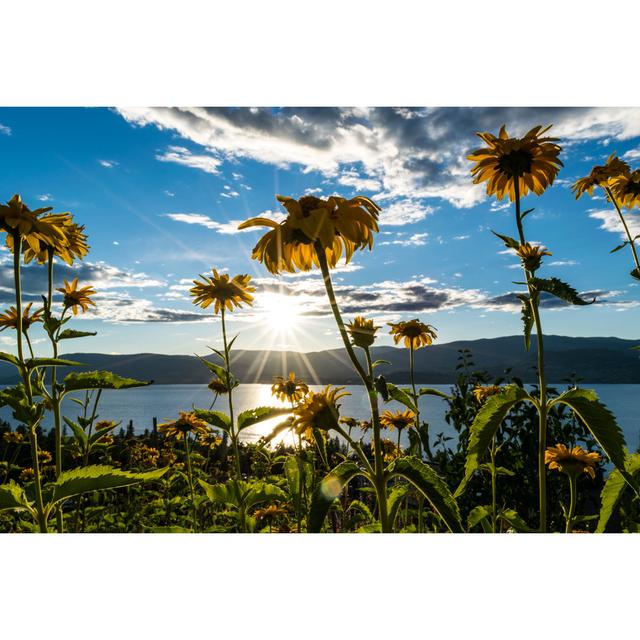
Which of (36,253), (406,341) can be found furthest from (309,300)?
(36,253)

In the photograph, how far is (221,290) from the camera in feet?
5.19

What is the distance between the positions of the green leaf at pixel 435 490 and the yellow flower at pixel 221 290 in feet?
3.06

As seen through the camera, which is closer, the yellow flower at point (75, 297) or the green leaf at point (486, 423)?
the green leaf at point (486, 423)

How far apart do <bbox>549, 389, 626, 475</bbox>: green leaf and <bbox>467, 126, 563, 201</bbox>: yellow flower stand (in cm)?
55

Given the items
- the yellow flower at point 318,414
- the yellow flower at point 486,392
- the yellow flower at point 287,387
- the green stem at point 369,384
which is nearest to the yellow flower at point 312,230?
the green stem at point 369,384

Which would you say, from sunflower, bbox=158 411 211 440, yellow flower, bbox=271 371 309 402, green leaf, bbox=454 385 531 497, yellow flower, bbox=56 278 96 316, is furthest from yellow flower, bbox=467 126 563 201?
sunflower, bbox=158 411 211 440

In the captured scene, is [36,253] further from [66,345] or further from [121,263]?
[121,263]

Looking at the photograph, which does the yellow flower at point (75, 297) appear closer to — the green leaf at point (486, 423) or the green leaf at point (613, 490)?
the green leaf at point (486, 423)

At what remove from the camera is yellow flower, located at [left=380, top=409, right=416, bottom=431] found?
1.82 meters

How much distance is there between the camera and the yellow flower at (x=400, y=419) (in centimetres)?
182

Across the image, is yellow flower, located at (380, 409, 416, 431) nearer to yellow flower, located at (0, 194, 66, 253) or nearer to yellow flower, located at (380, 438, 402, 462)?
yellow flower, located at (380, 438, 402, 462)
